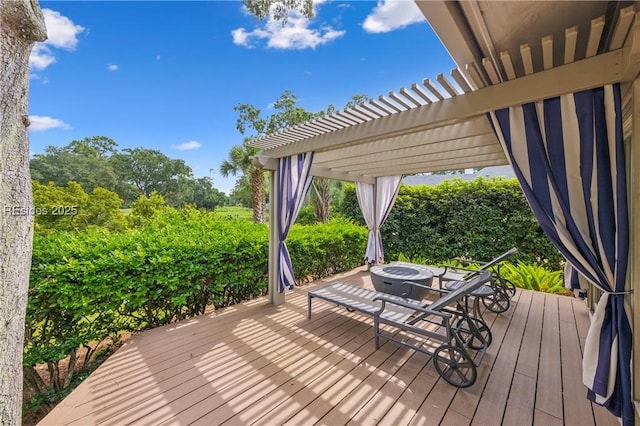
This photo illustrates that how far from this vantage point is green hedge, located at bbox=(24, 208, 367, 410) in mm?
2541

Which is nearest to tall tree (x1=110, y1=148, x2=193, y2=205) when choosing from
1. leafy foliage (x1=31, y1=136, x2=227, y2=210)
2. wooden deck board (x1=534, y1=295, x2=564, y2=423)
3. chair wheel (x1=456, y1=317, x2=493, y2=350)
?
leafy foliage (x1=31, y1=136, x2=227, y2=210)

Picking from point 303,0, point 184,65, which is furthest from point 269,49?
point 303,0

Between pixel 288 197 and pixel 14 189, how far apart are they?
2809 millimetres

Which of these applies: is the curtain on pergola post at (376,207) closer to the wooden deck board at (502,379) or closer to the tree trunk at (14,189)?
the wooden deck board at (502,379)

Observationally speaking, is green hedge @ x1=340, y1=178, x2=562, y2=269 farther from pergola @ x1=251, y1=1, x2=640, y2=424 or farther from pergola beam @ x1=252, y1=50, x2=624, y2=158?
pergola beam @ x1=252, y1=50, x2=624, y2=158

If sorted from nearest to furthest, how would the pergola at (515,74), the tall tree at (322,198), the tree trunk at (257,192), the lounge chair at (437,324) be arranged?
the pergola at (515,74) < the lounge chair at (437,324) < the tall tree at (322,198) < the tree trunk at (257,192)

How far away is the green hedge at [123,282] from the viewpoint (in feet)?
8.34

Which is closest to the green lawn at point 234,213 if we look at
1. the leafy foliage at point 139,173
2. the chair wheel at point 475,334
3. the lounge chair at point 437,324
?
the lounge chair at point 437,324

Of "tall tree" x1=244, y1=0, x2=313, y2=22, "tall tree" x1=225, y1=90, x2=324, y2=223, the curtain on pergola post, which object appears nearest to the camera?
"tall tree" x1=244, y1=0, x2=313, y2=22

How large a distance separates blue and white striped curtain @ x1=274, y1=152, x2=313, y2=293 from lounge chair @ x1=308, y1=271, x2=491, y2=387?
2.18 feet

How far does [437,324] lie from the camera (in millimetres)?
3146

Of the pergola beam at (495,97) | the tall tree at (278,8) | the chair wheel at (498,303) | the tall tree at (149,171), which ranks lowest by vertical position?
the chair wheel at (498,303)

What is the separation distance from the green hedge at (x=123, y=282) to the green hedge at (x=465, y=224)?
4.03m

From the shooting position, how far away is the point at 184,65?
11.0 meters
